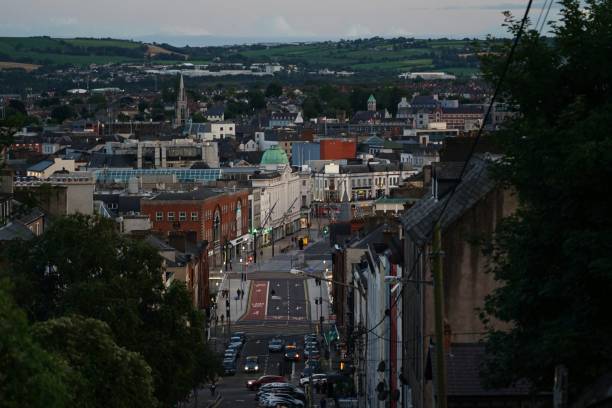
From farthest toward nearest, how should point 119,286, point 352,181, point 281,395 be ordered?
point 352,181, point 281,395, point 119,286

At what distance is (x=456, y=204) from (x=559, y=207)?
8.99 meters

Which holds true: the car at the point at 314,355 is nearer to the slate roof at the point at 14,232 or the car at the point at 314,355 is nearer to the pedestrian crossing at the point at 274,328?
the pedestrian crossing at the point at 274,328

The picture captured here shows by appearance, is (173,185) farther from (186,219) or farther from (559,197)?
(559,197)

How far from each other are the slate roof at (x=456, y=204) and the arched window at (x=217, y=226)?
304 ft

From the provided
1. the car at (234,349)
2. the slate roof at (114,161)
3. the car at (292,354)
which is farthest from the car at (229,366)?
the slate roof at (114,161)

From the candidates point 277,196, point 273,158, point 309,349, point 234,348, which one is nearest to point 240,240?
point 277,196

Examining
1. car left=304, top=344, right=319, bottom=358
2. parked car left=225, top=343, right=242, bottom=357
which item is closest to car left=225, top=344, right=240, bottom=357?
parked car left=225, top=343, right=242, bottom=357

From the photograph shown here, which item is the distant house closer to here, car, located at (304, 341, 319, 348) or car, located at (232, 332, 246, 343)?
A: car, located at (232, 332, 246, 343)

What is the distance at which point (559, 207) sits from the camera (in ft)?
78.7

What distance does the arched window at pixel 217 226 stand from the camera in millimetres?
130538

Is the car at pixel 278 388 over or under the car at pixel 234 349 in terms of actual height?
over

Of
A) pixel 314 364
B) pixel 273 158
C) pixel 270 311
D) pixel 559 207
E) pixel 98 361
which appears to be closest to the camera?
pixel 559 207

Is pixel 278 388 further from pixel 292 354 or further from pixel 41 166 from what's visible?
pixel 41 166

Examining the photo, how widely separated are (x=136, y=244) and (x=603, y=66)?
23518 millimetres
